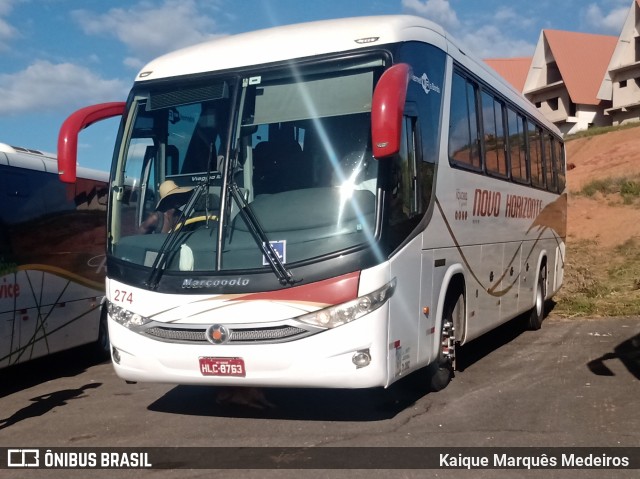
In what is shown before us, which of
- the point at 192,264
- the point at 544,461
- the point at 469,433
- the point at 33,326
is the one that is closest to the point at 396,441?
the point at 469,433

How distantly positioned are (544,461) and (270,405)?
9.60 feet

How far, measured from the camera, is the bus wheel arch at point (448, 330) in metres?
7.98

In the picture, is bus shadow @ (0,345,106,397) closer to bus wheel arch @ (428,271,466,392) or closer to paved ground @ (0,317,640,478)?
paved ground @ (0,317,640,478)

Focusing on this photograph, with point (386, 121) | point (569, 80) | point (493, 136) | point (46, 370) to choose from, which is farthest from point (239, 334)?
point (569, 80)

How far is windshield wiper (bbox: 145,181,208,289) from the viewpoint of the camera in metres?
6.93

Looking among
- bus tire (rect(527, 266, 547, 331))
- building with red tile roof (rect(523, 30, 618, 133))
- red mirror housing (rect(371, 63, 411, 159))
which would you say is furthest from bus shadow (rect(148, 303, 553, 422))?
building with red tile roof (rect(523, 30, 618, 133))

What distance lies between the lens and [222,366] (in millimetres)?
6637

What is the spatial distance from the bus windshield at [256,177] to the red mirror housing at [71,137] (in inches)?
20.2

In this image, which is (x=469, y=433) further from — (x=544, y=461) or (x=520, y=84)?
(x=520, y=84)

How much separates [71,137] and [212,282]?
2.15 metres

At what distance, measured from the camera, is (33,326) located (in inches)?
392

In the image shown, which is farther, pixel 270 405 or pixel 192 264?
pixel 270 405

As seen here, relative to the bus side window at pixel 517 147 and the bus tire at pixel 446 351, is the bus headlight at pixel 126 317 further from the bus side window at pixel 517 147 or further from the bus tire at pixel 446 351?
the bus side window at pixel 517 147

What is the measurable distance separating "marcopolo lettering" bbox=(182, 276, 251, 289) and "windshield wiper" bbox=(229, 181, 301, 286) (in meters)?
0.27
